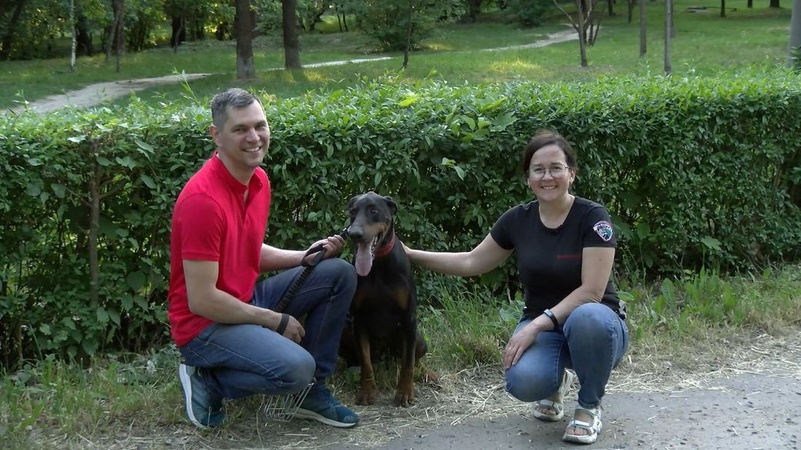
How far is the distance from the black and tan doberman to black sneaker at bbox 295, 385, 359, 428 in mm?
315

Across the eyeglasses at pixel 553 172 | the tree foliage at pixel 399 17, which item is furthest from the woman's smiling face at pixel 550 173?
the tree foliage at pixel 399 17

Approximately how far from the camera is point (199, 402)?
14.1ft

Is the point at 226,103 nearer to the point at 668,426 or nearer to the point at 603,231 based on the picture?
the point at 603,231

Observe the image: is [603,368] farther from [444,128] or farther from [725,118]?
[725,118]

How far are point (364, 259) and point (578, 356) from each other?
3.79 feet

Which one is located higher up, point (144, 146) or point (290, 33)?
point (290, 33)

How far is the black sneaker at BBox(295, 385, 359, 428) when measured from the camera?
441cm

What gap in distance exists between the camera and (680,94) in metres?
6.71

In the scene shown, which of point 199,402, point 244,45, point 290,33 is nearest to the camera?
point 199,402

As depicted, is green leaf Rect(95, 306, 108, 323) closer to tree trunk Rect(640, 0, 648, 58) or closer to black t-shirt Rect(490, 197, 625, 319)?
black t-shirt Rect(490, 197, 625, 319)

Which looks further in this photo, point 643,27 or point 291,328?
point 643,27

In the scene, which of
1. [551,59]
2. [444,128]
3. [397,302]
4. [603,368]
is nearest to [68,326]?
[397,302]

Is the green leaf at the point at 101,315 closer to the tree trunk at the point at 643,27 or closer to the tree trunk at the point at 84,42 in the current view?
the tree trunk at the point at 643,27

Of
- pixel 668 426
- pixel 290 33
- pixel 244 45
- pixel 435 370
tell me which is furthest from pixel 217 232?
pixel 290 33
